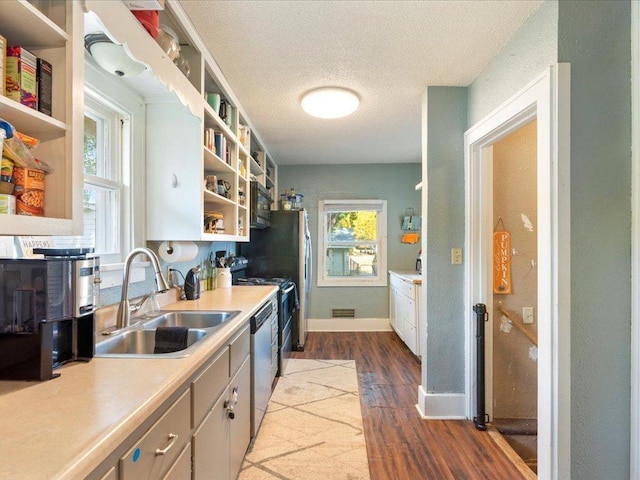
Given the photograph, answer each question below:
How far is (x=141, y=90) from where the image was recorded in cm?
198

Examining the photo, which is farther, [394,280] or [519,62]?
[394,280]

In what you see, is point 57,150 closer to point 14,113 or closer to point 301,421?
point 14,113

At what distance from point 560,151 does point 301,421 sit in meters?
2.21

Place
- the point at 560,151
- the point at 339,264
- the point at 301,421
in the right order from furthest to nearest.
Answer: the point at 339,264 → the point at 301,421 → the point at 560,151

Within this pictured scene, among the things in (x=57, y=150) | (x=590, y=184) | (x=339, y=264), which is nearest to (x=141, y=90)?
(x=57, y=150)

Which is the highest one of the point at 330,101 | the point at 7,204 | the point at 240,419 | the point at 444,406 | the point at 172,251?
the point at 330,101

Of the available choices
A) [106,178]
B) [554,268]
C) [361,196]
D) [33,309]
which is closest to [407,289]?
[361,196]

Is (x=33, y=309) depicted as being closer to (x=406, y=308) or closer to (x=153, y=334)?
(x=153, y=334)

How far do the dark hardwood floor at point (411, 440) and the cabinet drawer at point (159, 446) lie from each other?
126 centimetres

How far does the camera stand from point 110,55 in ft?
4.89

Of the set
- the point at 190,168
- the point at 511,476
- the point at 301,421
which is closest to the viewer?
the point at 511,476

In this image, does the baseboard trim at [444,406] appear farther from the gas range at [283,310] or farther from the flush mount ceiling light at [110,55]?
the flush mount ceiling light at [110,55]

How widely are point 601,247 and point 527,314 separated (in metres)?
1.11

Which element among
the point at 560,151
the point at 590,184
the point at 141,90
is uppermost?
the point at 141,90
